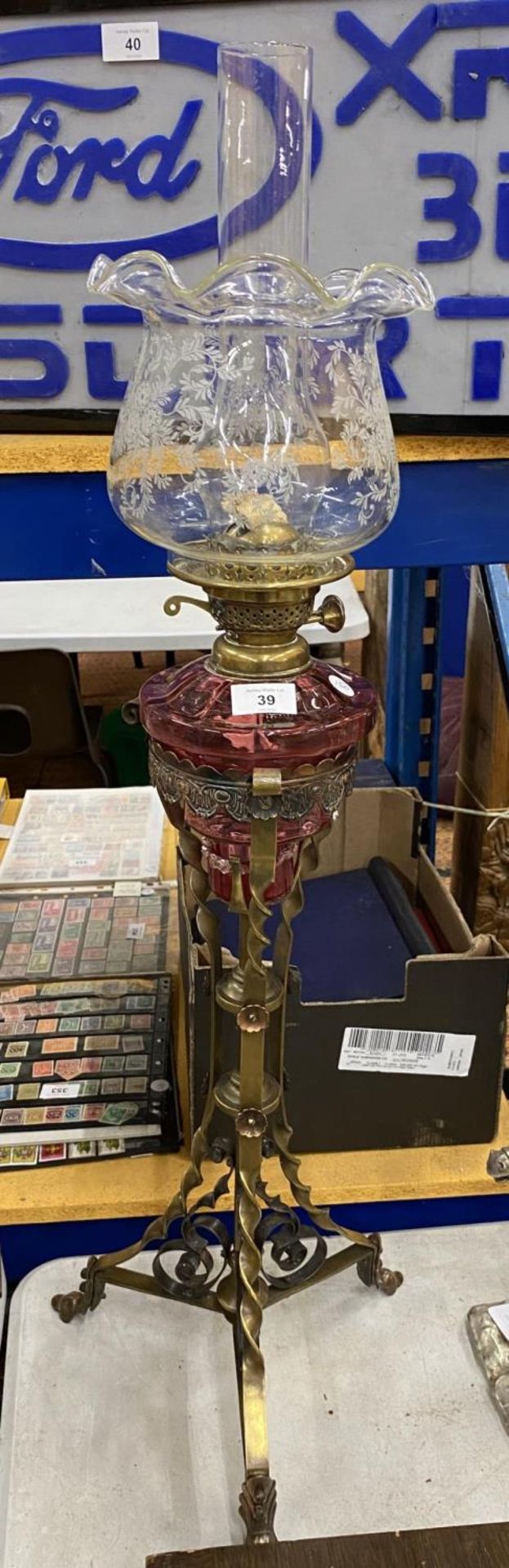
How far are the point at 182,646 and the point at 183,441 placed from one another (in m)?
1.54

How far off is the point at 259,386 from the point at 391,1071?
0.62 metres

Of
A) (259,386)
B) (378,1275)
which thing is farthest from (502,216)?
(378,1275)

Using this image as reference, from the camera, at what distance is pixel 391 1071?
1.02 meters

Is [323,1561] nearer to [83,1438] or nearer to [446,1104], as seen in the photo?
[83,1438]

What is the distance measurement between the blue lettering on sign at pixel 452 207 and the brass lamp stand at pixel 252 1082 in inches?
14.5

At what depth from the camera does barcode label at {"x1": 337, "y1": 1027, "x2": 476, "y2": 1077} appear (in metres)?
1.00

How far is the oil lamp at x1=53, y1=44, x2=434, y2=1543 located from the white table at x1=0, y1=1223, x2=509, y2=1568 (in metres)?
0.41

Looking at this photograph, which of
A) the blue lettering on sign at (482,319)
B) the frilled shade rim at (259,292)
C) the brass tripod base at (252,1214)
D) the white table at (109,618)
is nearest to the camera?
the frilled shade rim at (259,292)

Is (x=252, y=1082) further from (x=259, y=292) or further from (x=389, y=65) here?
(x=389, y=65)

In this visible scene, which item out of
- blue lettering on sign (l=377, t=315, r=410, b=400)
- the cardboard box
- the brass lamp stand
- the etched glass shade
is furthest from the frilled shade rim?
the cardboard box

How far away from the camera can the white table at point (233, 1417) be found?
0.84 meters

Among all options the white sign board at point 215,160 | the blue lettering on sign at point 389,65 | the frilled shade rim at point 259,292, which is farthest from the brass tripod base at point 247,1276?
the blue lettering on sign at point 389,65

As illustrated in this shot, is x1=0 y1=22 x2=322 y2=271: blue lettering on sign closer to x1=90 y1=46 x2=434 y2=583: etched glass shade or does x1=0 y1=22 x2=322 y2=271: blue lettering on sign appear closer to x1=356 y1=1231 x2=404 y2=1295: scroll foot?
x1=90 y1=46 x2=434 y2=583: etched glass shade

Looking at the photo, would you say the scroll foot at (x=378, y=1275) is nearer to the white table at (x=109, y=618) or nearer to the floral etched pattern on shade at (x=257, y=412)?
the floral etched pattern on shade at (x=257, y=412)
